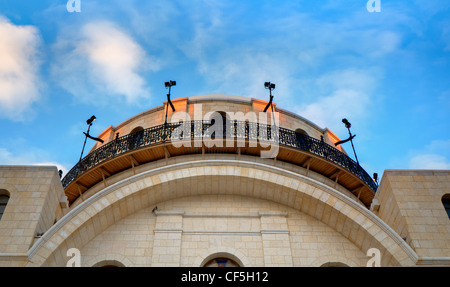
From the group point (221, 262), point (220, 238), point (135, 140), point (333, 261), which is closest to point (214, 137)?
point (135, 140)

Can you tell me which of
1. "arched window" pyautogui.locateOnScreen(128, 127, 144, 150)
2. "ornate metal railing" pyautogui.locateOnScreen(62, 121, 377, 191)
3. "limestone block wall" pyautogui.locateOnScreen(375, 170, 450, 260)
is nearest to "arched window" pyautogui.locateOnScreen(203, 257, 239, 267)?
"limestone block wall" pyautogui.locateOnScreen(375, 170, 450, 260)

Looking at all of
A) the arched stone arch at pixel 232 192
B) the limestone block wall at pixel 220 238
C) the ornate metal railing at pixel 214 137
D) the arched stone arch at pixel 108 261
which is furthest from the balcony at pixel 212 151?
the arched stone arch at pixel 108 261

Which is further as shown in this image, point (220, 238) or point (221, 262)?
point (220, 238)

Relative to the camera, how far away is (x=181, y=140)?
1644 centimetres

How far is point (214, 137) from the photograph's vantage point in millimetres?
16906

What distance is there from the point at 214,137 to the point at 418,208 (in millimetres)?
7873

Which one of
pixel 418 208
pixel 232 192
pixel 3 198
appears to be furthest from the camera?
pixel 232 192

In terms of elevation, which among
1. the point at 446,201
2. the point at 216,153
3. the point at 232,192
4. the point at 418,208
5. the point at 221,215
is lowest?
the point at 418,208

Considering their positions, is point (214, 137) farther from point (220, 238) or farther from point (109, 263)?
point (109, 263)

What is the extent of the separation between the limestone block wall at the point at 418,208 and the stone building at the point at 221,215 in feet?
0.10

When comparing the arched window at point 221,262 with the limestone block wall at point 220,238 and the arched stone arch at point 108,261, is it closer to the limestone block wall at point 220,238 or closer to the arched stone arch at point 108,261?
the limestone block wall at point 220,238

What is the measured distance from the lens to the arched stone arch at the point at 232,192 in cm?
1274
